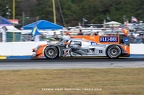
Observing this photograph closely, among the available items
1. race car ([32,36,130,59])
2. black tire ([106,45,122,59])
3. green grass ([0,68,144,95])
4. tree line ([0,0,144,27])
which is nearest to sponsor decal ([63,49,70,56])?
race car ([32,36,130,59])

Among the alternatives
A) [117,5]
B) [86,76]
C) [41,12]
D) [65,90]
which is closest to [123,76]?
[86,76]

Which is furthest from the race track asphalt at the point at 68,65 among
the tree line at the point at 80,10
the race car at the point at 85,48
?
the tree line at the point at 80,10

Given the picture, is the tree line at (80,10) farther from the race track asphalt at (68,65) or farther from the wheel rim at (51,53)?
the race track asphalt at (68,65)

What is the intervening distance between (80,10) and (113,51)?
65.9 meters

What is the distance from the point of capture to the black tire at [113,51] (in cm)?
1906

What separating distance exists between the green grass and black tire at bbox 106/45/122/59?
21.1 feet

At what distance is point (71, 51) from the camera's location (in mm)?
19047

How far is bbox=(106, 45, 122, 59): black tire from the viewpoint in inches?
750

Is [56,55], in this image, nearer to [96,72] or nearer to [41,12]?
[96,72]

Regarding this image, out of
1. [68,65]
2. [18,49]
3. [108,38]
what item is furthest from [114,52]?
[18,49]

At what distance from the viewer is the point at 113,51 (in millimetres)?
19109

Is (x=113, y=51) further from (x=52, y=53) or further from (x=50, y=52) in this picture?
(x=50, y=52)

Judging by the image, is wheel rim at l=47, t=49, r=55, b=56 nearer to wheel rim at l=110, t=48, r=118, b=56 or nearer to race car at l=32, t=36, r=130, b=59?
race car at l=32, t=36, r=130, b=59

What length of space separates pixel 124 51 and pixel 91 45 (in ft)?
5.58
